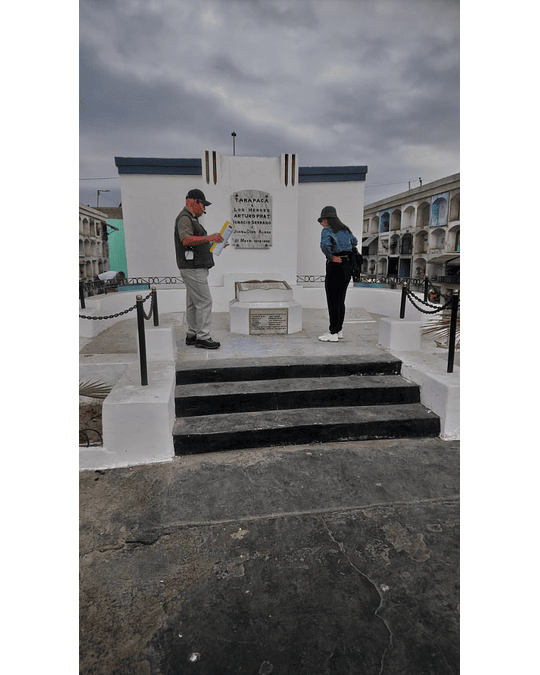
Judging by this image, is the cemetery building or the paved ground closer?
the paved ground

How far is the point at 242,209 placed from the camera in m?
8.53

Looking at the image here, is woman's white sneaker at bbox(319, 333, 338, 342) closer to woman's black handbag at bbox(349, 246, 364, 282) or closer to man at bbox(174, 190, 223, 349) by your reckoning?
woman's black handbag at bbox(349, 246, 364, 282)

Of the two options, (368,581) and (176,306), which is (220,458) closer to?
(368,581)

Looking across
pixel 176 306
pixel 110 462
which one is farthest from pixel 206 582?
pixel 176 306

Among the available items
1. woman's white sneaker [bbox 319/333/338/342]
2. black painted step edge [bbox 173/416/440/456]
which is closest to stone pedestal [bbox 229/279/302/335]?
woman's white sneaker [bbox 319/333/338/342]

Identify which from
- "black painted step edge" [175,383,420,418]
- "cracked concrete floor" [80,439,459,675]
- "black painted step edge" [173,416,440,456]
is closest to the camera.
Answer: "cracked concrete floor" [80,439,459,675]

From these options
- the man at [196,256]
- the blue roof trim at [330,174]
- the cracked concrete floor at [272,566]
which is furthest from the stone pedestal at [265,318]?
the blue roof trim at [330,174]

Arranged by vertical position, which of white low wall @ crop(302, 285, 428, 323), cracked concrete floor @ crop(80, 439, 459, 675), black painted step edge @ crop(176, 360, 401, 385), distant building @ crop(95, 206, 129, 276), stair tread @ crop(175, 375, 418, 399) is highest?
distant building @ crop(95, 206, 129, 276)

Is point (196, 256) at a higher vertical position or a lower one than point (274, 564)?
higher

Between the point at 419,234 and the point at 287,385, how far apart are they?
26221mm

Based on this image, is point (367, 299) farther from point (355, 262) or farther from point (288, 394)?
point (288, 394)

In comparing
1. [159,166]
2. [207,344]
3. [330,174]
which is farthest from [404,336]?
[159,166]

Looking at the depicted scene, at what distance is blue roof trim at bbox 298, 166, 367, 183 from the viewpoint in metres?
10.7

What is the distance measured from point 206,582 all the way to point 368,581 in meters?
0.79
